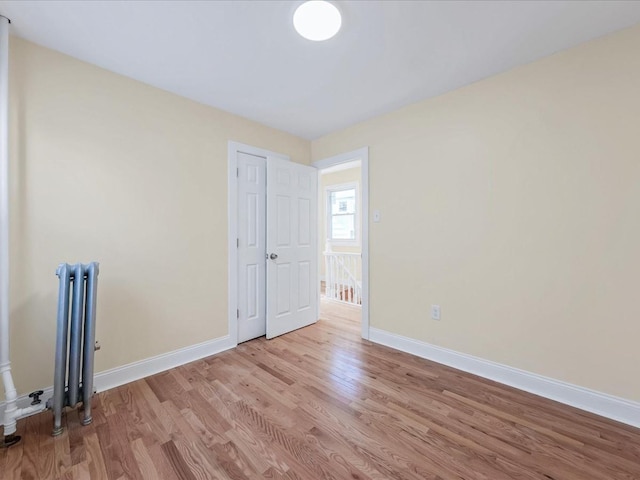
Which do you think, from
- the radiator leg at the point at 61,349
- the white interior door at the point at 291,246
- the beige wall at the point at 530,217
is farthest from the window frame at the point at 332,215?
the radiator leg at the point at 61,349

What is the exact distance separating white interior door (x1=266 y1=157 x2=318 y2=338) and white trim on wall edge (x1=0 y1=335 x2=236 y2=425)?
0.57 metres

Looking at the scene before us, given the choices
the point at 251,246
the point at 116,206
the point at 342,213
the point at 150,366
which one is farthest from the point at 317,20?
the point at 342,213

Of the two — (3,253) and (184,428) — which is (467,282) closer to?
(184,428)

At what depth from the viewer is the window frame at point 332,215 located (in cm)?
544

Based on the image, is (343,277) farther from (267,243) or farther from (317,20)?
(317,20)

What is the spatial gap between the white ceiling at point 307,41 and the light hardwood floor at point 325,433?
2.40 meters

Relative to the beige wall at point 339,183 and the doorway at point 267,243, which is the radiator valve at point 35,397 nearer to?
the doorway at point 267,243

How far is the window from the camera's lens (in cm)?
554

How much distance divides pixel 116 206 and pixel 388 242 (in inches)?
95.0

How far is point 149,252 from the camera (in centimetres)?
214

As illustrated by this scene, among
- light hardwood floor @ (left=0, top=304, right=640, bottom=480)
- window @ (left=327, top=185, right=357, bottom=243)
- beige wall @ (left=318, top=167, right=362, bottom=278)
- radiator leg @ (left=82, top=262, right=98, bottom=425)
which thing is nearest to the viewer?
light hardwood floor @ (left=0, top=304, right=640, bottom=480)

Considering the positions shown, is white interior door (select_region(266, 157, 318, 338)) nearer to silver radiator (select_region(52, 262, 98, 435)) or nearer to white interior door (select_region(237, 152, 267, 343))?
white interior door (select_region(237, 152, 267, 343))

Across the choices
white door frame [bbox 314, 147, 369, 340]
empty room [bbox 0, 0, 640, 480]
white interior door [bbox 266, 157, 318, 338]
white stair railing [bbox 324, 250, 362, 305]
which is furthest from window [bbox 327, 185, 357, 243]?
empty room [bbox 0, 0, 640, 480]

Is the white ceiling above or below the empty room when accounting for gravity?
above
